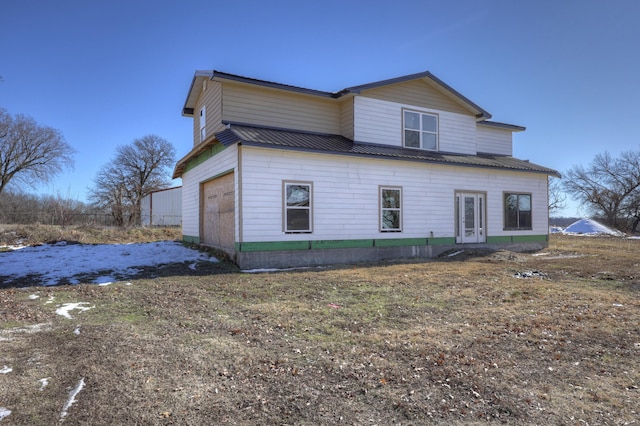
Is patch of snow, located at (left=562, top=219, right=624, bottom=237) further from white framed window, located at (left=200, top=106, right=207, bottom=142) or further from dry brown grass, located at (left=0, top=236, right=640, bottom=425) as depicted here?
white framed window, located at (left=200, top=106, right=207, bottom=142)

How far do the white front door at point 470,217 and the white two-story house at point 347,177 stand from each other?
0.04m

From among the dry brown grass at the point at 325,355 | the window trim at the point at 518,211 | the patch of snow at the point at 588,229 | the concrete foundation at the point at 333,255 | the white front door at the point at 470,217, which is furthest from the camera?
the patch of snow at the point at 588,229

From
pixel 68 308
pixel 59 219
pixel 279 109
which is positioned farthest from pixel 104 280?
pixel 59 219

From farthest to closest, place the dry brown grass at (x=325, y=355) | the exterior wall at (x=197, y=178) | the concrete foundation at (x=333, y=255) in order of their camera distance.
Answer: the exterior wall at (x=197, y=178) < the concrete foundation at (x=333, y=255) < the dry brown grass at (x=325, y=355)

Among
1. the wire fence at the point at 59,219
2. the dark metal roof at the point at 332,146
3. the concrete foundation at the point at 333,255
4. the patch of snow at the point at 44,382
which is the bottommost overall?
the patch of snow at the point at 44,382

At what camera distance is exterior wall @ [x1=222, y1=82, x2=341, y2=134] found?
43.1ft

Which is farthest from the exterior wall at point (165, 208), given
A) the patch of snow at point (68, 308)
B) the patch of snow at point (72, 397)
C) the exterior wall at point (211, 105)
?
the patch of snow at point (72, 397)

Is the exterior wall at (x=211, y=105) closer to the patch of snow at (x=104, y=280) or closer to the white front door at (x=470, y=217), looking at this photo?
the patch of snow at (x=104, y=280)

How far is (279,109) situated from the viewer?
13836mm

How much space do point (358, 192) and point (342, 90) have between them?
3947 millimetres

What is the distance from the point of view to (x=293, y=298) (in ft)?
24.2

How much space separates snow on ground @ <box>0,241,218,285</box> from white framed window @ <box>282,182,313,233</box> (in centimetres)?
268

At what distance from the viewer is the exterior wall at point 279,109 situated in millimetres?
13133

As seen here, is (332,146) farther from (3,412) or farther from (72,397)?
(3,412)
